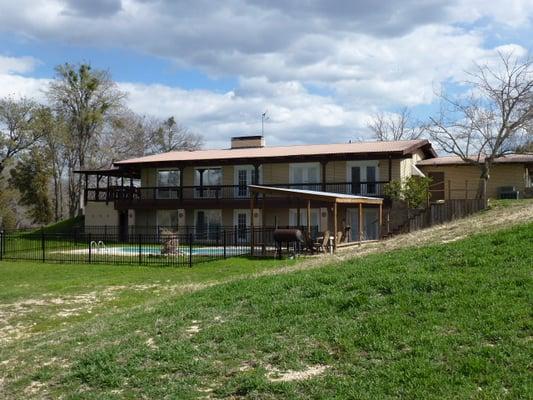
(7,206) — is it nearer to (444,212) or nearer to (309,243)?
(309,243)

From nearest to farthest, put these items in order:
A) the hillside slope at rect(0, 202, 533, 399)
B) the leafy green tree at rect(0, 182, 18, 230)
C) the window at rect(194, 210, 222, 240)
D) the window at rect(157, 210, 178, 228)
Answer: the hillside slope at rect(0, 202, 533, 399) < the window at rect(194, 210, 222, 240) < the window at rect(157, 210, 178, 228) < the leafy green tree at rect(0, 182, 18, 230)

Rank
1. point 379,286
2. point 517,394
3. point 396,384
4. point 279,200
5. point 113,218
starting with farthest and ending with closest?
point 113,218, point 279,200, point 379,286, point 396,384, point 517,394

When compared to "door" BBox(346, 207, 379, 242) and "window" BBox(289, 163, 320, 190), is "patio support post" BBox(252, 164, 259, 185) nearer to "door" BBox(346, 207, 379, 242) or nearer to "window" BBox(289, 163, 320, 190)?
"window" BBox(289, 163, 320, 190)

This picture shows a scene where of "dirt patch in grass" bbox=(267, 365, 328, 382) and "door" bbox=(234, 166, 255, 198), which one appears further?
"door" bbox=(234, 166, 255, 198)

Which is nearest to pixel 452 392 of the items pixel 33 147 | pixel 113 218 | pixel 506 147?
pixel 506 147

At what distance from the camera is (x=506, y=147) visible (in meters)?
35.2

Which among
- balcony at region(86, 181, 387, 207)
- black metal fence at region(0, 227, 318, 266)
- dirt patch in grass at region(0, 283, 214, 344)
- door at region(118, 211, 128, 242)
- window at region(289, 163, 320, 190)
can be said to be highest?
window at region(289, 163, 320, 190)

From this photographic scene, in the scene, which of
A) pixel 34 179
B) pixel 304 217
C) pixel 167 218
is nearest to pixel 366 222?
pixel 304 217

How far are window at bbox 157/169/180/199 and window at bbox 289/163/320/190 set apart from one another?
24.4 ft

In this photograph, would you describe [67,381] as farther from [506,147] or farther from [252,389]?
[506,147]

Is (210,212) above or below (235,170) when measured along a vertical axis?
below

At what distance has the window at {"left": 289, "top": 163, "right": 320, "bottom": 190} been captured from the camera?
3606 cm

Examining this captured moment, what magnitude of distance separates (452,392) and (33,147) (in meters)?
51.8

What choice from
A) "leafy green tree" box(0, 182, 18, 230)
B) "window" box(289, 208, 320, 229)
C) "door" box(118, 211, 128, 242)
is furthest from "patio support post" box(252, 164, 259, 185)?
"leafy green tree" box(0, 182, 18, 230)
